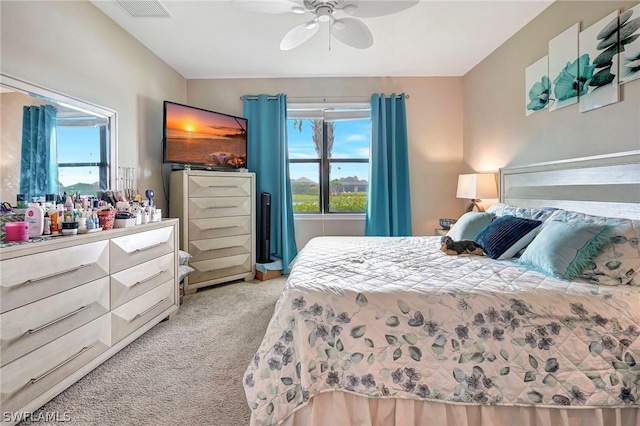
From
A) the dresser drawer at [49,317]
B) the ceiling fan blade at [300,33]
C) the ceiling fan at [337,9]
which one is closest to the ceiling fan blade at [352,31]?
the ceiling fan at [337,9]

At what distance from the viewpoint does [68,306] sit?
1555mm

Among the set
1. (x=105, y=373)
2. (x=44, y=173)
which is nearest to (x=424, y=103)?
(x=44, y=173)

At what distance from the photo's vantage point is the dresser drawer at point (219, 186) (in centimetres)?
313

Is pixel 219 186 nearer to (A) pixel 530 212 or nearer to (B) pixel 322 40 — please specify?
(B) pixel 322 40

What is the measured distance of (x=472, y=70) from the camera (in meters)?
3.64

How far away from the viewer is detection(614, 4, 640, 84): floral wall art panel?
1744mm

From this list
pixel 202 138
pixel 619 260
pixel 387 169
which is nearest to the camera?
pixel 619 260

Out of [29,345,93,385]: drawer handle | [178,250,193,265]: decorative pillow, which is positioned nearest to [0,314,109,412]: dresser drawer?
[29,345,93,385]: drawer handle

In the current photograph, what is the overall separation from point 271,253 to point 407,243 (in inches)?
80.6

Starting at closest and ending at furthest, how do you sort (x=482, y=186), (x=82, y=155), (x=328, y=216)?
(x=82, y=155) < (x=482, y=186) < (x=328, y=216)

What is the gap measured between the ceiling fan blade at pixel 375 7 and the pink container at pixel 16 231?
7.20ft

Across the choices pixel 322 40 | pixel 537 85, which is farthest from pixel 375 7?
pixel 537 85

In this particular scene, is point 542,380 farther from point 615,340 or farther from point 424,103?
point 424,103

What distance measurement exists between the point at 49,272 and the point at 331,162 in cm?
323
